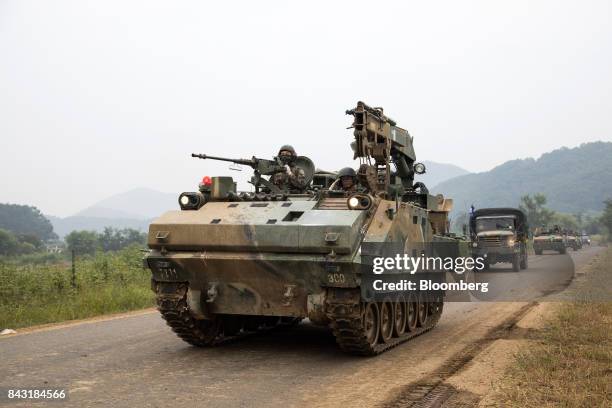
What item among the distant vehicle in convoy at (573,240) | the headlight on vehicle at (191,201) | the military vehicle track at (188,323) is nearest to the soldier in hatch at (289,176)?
the headlight on vehicle at (191,201)

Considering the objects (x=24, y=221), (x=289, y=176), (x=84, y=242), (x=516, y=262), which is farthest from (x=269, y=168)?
(x=24, y=221)

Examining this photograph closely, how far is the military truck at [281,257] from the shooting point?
26.8 ft

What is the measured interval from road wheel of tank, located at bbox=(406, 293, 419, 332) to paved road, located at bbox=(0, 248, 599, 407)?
303 mm

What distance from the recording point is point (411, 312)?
35.5 ft

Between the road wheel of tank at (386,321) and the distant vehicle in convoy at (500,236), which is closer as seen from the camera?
the road wheel of tank at (386,321)

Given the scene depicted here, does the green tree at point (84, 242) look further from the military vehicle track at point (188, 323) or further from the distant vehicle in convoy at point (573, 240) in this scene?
the military vehicle track at point (188, 323)

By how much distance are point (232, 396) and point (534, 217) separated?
80.8m

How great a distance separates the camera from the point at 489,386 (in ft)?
23.2

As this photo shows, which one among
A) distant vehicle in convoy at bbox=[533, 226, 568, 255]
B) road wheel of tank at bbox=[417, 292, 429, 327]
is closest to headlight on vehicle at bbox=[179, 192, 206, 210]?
road wheel of tank at bbox=[417, 292, 429, 327]

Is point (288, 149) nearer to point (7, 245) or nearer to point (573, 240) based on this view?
point (573, 240)

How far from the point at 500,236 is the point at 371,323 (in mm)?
19299

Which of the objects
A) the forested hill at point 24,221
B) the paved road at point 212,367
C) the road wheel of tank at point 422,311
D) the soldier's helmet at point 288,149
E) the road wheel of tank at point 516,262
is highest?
the forested hill at point 24,221

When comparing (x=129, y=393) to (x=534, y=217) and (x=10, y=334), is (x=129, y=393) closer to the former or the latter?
(x=10, y=334)

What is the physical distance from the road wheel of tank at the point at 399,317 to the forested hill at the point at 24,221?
11842cm
